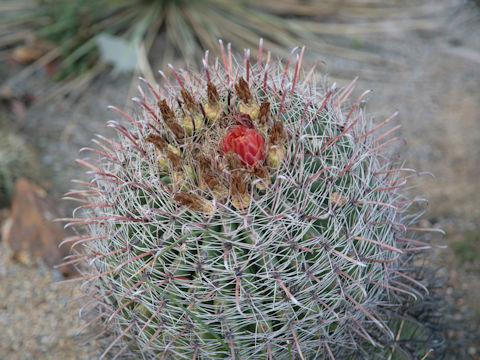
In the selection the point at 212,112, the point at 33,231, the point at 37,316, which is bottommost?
the point at 37,316

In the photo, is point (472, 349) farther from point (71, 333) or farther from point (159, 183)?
point (71, 333)

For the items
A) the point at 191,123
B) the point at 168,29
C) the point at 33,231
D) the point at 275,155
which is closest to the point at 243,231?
the point at 275,155

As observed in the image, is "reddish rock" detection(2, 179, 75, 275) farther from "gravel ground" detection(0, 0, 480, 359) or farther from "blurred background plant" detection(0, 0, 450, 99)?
"blurred background plant" detection(0, 0, 450, 99)

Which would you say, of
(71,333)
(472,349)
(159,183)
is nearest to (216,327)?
(159,183)

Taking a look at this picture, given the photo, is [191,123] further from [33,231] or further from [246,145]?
[33,231]

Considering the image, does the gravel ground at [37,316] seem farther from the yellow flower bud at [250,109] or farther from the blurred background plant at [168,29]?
the blurred background plant at [168,29]

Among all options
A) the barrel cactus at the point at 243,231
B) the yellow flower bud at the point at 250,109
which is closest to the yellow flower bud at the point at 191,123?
the barrel cactus at the point at 243,231

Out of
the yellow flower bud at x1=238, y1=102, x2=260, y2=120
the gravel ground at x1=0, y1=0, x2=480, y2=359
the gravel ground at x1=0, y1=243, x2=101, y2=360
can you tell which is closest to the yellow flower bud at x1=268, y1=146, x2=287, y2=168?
the yellow flower bud at x1=238, y1=102, x2=260, y2=120
